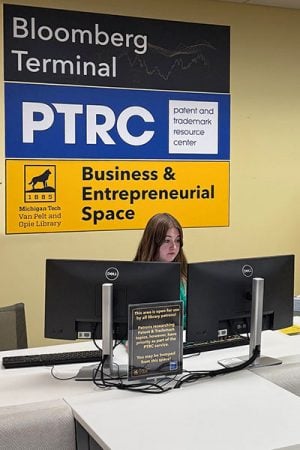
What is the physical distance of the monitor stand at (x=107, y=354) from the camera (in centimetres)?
228

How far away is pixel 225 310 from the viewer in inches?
95.8

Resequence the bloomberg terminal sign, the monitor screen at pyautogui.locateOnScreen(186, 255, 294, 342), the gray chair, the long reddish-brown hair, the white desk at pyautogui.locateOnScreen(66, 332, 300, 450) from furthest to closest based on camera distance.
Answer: the bloomberg terminal sign → the long reddish-brown hair → the gray chair → the monitor screen at pyautogui.locateOnScreen(186, 255, 294, 342) → the white desk at pyautogui.locateOnScreen(66, 332, 300, 450)

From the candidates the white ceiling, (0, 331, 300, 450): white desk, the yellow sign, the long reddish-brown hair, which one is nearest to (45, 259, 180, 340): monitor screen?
(0, 331, 300, 450): white desk

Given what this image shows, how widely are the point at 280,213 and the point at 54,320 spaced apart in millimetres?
2907

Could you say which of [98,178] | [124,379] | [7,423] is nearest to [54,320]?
[124,379]

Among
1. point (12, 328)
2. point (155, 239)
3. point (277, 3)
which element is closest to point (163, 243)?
point (155, 239)

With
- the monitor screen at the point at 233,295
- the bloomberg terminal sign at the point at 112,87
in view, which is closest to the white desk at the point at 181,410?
the monitor screen at the point at 233,295

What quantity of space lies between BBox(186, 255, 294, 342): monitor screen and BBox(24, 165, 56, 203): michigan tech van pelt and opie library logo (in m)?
2.05

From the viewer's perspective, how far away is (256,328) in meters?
2.44

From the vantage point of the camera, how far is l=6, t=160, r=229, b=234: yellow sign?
4148 mm

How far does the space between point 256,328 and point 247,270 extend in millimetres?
228

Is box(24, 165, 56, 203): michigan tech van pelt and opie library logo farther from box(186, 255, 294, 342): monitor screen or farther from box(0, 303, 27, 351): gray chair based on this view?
box(186, 255, 294, 342): monitor screen

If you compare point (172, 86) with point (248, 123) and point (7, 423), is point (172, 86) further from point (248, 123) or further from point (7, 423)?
point (7, 423)

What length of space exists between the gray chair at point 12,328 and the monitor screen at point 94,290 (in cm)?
68
